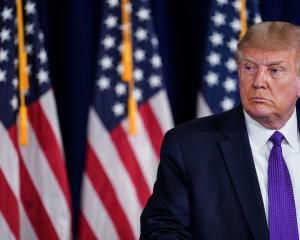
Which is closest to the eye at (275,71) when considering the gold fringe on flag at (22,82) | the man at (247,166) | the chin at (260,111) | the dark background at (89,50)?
the man at (247,166)

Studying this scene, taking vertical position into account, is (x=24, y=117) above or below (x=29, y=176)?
above

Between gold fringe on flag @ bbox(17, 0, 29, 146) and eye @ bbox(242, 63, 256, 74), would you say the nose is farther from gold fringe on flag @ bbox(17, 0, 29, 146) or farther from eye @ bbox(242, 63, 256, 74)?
gold fringe on flag @ bbox(17, 0, 29, 146)

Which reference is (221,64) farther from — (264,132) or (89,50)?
(264,132)

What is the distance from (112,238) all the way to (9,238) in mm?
623

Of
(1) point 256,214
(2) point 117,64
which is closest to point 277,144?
(1) point 256,214

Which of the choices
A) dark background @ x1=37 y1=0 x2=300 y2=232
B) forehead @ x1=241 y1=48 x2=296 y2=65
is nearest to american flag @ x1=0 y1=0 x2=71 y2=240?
dark background @ x1=37 y1=0 x2=300 y2=232

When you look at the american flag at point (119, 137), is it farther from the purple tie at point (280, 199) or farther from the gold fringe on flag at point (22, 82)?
the purple tie at point (280, 199)

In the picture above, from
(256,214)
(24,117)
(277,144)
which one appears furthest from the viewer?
(24,117)

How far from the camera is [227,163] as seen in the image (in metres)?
2.42

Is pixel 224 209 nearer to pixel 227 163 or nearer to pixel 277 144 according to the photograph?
pixel 227 163

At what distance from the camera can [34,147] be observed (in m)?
4.29

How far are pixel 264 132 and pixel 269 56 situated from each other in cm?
29

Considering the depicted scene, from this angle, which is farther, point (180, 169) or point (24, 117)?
point (24, 117)

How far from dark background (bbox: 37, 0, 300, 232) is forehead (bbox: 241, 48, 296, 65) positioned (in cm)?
226
